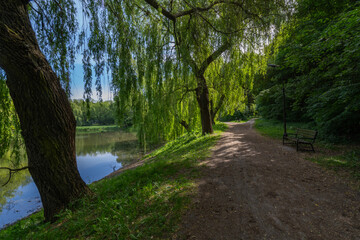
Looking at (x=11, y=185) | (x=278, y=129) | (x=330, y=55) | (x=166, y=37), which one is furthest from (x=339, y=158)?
(x=11, y=185)

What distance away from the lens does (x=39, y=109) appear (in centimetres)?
285

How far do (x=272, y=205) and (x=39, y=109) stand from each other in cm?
427

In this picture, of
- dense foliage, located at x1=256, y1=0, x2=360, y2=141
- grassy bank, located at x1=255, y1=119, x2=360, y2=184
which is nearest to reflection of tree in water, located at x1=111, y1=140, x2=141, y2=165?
grassy bank, located at x1=255, y1=119, x2=360, y2=184

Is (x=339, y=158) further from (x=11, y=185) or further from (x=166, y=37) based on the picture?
(x=11, y=185)

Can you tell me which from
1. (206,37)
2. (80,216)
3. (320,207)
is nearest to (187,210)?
(80,216)

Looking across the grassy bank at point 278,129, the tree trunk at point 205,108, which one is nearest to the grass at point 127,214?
the tree trunk at point 205,108

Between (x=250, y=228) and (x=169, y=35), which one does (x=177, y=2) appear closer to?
(x=169, y=35)

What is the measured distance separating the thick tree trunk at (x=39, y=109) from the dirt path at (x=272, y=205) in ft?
8.12

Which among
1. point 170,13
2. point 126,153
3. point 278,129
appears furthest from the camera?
point 126,153

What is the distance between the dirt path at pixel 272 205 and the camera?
2.25 meters

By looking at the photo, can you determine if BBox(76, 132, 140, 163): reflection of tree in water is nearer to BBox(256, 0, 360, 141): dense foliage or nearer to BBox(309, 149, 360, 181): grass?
BBox(309, 149, 360, 181): grass

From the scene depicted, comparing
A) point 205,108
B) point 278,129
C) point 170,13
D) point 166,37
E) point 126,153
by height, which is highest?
point 170,13

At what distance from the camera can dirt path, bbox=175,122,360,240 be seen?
225 centimetres

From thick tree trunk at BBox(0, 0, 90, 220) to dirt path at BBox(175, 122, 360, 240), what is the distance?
248cm
